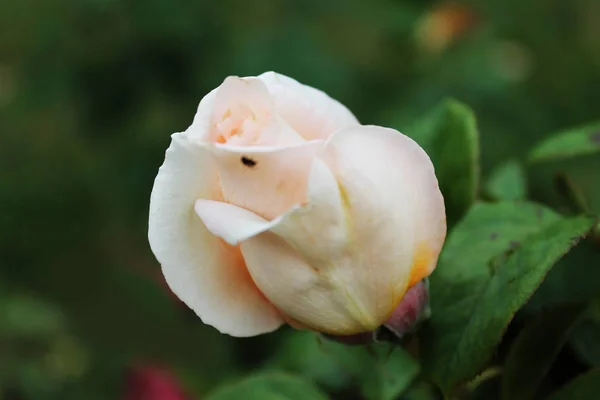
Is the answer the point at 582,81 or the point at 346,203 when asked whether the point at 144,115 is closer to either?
the point at 582,81

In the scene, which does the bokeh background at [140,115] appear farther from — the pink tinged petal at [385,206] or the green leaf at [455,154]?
the pink tinged petal at [385,206]

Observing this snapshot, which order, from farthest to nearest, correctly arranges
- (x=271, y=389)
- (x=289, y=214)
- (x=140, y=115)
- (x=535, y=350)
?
(x=140, y=115)
(x=271, y=389)
(x=535, y=350)
(x=289, y=214)

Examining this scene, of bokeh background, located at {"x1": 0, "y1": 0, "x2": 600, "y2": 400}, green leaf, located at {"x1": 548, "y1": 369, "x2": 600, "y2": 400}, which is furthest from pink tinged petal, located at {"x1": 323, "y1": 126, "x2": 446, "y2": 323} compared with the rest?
bokeh background, located at {"x1": 0, "y1": 0, "x2": 600, "y2": 400}

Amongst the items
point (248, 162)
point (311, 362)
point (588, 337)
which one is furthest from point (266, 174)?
point (311, 362)

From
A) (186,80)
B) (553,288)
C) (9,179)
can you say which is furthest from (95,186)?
(553,288)

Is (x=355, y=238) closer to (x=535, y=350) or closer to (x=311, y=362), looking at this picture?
(x=535, y=350)

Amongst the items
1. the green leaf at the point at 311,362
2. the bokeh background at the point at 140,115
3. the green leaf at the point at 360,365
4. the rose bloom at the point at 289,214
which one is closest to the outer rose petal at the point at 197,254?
the rose bloom at the point at 289,214
